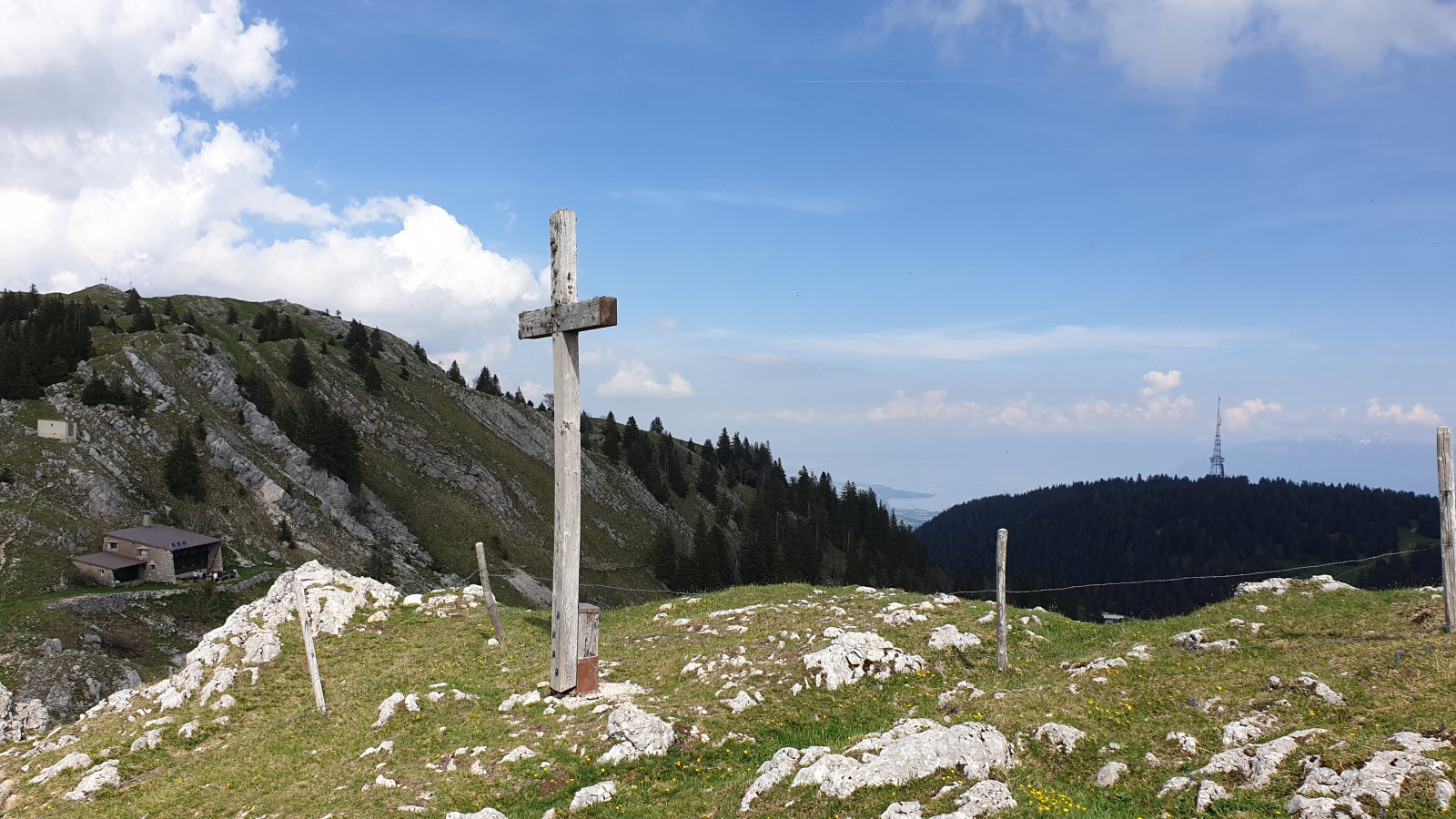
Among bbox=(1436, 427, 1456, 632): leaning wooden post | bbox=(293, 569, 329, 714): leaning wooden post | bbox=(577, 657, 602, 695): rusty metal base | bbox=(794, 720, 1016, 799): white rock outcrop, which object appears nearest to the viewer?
bbox=(794, 720, 1016, 799): white rock outcrop

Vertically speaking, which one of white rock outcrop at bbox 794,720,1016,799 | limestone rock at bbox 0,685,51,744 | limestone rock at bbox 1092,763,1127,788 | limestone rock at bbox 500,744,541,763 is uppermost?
white rock outcrop at bbox 794,720,1016,799

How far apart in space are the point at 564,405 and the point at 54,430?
88184 mm

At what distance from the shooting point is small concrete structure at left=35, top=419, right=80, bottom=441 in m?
71.1

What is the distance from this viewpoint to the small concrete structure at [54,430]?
71.1m

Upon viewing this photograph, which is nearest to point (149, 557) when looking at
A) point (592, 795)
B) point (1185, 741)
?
point (592, 795)

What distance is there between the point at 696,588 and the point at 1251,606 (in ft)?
268

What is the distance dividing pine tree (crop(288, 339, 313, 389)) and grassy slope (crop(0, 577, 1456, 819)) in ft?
333

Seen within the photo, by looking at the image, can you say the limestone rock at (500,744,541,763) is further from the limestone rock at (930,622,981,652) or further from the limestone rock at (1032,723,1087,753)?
the limestone rock at (930,622,981,652)

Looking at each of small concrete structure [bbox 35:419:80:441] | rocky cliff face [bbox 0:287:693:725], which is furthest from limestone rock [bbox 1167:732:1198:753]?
small concrete structure [bbox 35:419:80:441]

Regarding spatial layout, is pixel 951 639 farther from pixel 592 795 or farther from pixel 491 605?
pixel 491 605

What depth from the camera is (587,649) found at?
1533 cm

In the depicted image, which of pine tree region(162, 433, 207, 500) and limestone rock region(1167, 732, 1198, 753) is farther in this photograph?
pine tree region(162, 433, 207, 500)

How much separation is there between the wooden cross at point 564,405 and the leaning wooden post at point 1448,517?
63.5 ft

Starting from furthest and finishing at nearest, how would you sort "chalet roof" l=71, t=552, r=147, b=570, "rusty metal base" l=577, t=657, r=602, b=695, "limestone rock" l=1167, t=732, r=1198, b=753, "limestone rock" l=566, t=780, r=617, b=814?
"chalet roof" l=71, t=552, r=147, b=570 < "rusty metal base" l=577, t=657, r=602, b=695 < "limestone rock" l=566, t=780, r=617, b=814 < "limestone rock" l=1167, t=732, r=1198, b=753
